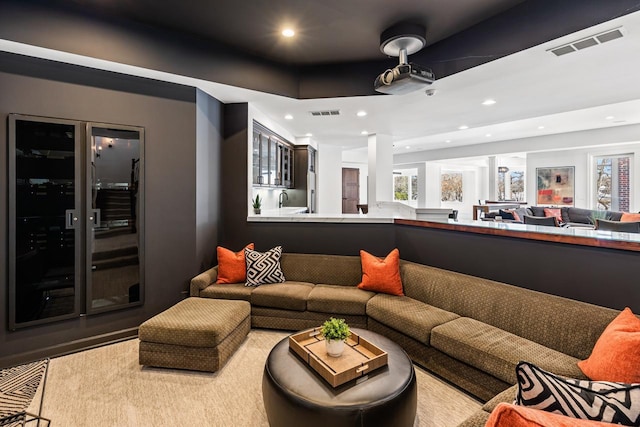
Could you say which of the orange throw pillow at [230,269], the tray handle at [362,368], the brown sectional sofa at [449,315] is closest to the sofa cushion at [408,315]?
the brown sectional sofa at [449,315]

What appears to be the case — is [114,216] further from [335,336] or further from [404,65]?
[404,65]

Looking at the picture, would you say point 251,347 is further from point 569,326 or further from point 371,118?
point 371,118

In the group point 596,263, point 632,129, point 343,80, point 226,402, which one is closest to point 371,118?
point 343,80

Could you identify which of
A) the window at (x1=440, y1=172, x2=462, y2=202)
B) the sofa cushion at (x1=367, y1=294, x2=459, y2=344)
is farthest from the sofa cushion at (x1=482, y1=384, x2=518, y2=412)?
the window at (x1=440, y1=172, x2=462, y2=202)

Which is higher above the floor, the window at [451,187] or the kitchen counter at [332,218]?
the window at [451,187]

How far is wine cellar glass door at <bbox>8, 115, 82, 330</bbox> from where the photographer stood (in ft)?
9.04

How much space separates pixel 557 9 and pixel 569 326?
237cm

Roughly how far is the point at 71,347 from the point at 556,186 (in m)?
11.4

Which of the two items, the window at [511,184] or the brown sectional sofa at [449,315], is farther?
the window at [511,184]

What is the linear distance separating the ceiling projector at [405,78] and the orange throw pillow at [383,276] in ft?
5.54

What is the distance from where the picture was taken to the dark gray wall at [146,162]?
2.76m

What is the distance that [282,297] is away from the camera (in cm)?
331

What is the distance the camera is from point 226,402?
7.32 ft

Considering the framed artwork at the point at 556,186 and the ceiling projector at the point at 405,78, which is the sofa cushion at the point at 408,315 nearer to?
the ceiling projector at the point at 405,78
